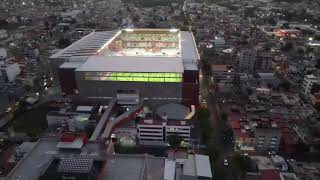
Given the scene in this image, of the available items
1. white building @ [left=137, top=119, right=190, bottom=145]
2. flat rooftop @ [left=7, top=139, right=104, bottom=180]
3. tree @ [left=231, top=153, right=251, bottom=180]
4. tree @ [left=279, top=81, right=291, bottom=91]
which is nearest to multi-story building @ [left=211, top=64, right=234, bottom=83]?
tree @ [left=279, top=81, right=291, bottom=91]

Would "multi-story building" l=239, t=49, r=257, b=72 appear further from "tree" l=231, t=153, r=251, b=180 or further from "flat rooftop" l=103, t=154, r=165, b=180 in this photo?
"flat rooftop" l=103, t=154, r=165, b=180

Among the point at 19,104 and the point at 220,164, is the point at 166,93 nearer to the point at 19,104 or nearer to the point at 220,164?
the point at 220,164

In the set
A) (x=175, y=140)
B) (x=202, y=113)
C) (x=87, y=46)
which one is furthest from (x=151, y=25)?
(x=175, y=140)

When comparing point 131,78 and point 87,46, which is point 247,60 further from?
point 87,46

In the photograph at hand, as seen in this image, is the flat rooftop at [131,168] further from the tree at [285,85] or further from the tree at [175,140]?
the tree at [285,85]

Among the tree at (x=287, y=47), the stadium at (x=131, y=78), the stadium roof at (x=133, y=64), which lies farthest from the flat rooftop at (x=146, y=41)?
the tree at (x=287, y=47)
